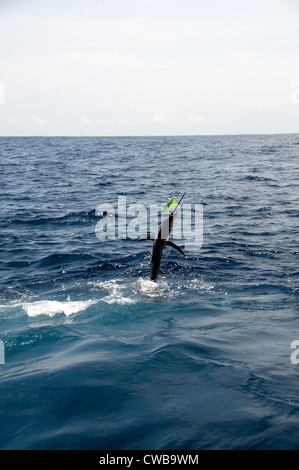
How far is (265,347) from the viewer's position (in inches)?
444

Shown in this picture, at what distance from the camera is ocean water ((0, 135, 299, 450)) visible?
7.89m

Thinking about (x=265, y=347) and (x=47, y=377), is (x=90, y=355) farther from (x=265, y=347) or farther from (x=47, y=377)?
(x=265, y=347)

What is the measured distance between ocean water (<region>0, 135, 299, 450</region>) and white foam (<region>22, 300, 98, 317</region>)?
3.1 inches

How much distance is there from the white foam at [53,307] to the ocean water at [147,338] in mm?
78

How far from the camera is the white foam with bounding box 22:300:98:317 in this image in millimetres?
14086

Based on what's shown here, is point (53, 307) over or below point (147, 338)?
over

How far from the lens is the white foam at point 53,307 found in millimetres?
14086

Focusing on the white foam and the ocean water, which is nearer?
the ocean water

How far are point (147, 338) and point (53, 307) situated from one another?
4559 mm

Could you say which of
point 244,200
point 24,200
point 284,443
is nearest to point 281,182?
point 244,200

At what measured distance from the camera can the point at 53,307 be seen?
1448 cm

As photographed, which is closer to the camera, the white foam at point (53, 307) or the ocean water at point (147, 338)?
the ocean water at point (147, 338)

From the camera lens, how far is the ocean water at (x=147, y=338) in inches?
311
